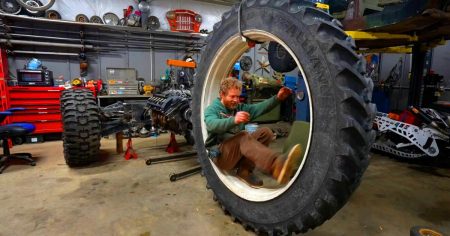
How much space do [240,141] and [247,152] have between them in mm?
105

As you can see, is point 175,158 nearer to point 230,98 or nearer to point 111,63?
point 230,98

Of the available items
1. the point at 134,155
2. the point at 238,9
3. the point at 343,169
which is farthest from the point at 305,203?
the point at 134,155

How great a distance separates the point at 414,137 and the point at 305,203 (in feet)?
9.56

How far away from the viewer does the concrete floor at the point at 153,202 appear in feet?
5.92

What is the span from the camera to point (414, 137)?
3254 mm

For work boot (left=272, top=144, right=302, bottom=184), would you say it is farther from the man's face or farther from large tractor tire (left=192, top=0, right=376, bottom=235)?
the man's face

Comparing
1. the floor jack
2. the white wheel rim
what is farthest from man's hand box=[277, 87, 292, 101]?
the floor jack

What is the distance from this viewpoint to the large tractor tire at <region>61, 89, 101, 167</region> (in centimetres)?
274

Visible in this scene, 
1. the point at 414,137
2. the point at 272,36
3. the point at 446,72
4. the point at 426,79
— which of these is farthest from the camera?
the point at 446,72

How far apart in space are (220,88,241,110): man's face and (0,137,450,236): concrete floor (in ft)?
2.84

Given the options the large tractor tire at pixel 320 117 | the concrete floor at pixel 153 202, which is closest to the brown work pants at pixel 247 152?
the large tractor tire at pixel 320 117

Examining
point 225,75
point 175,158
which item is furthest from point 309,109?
point 175,158

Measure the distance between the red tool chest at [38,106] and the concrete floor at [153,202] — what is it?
146 centimetres

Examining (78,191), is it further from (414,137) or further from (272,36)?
(414,137)
